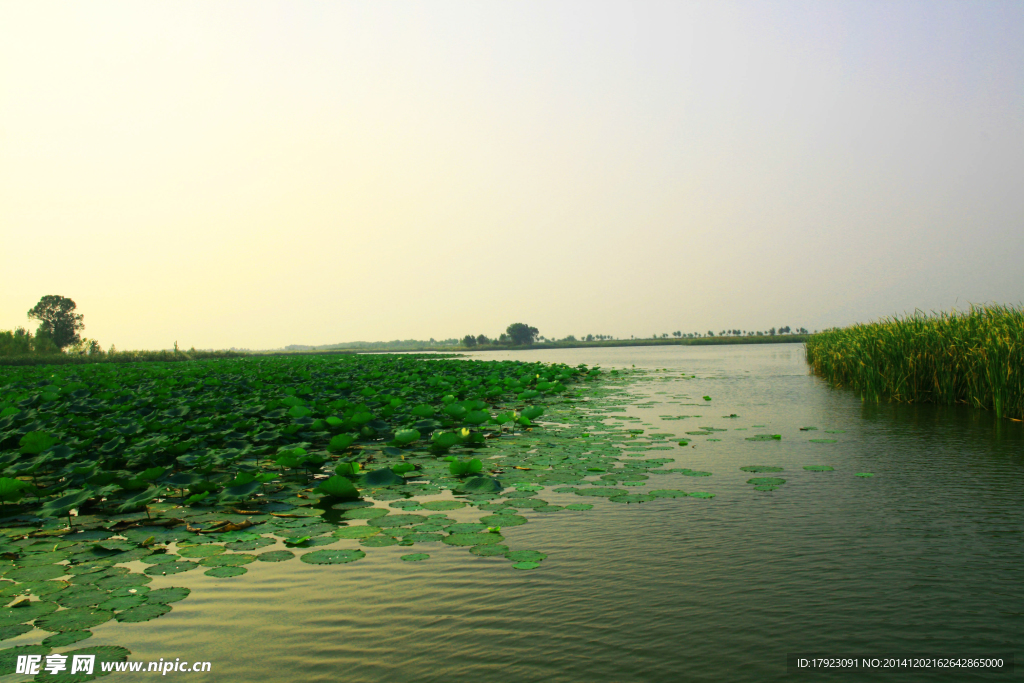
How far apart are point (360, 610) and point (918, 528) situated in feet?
14.6

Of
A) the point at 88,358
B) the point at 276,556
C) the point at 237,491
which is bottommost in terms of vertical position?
the point at 276,556

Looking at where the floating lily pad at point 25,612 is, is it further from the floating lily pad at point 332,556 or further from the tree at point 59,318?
the tree at point 59,318

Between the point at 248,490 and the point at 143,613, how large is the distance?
2.23 m

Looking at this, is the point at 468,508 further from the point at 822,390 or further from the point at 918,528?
the point at 822,390

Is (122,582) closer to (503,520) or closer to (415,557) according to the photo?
(415,557)

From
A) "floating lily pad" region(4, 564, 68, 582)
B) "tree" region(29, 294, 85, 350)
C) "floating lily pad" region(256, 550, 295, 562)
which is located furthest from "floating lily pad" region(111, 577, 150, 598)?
"tree" region(29, 294, 85, 350)

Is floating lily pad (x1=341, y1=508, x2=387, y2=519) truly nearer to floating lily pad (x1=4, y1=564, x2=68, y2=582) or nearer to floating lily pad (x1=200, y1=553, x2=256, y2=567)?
floating lily pad (x1=200, y1=553, x2=256, y2=567)

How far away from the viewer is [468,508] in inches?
221

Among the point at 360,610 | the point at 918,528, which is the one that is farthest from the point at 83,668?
the point at 918,528

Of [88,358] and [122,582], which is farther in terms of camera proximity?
[88,358]

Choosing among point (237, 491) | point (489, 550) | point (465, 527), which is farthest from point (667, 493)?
point (237, 491)

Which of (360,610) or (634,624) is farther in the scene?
(360,610)

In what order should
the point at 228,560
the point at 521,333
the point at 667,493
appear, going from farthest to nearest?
1. the point at 521,333
2. the point at 667,493
3. the point at 228,560

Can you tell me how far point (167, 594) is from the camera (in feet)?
12.1
